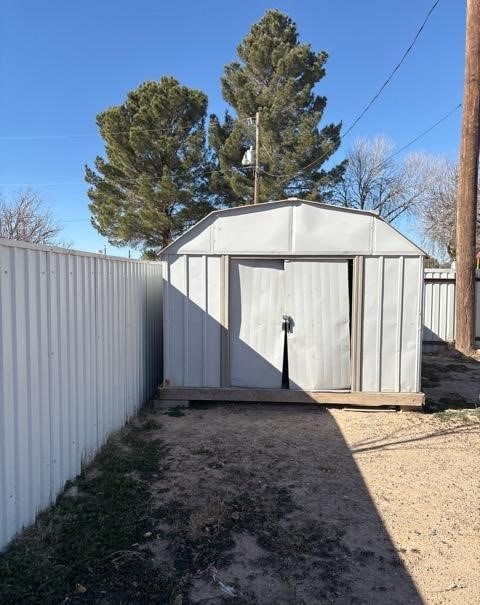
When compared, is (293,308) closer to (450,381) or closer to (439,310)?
(450,381)

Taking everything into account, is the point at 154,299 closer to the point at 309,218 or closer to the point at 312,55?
the point at 309,218

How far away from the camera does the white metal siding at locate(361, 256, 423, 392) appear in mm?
5638

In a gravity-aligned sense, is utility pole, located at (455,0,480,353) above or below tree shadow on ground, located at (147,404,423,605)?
above

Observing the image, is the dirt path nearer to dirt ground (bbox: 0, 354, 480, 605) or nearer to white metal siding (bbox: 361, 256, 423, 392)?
dirt ground (bbox: 0, 354, 480, 605)

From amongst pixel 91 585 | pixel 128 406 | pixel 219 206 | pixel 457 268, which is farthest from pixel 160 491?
pixel 219 206

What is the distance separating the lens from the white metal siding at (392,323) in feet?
18.5

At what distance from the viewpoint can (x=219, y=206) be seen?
18453mm

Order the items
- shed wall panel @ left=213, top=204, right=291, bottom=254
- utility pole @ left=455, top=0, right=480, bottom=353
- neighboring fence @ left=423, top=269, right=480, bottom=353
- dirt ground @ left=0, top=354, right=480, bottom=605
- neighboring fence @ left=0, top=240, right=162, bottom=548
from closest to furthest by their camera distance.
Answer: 1. dirt ground @ left=0, top=354, right=480, bottom=605
2. neighboring fence @ left=0, top=240, right=162, bottom=548
3. shed wall panel @ left=213, top=204, right=291, bottom=254
4. utility pole @ left=455, top=0, right=480, bottom=353
5. neighboring fence @ left=423, top=269, right=480, bottom=353

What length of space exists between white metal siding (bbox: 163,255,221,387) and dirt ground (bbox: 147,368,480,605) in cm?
88

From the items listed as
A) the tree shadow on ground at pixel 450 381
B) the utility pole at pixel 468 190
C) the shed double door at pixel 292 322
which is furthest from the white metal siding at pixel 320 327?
the utility pole at pixel 468 190

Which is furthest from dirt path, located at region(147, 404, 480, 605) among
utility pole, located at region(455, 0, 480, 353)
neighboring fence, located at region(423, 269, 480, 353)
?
neighboring fence, located at region(423, 269, 480, 353)

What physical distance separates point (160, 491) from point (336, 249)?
3560 millimetres

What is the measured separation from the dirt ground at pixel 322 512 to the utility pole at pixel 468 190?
552 cm

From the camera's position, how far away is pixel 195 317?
5.88 meters
